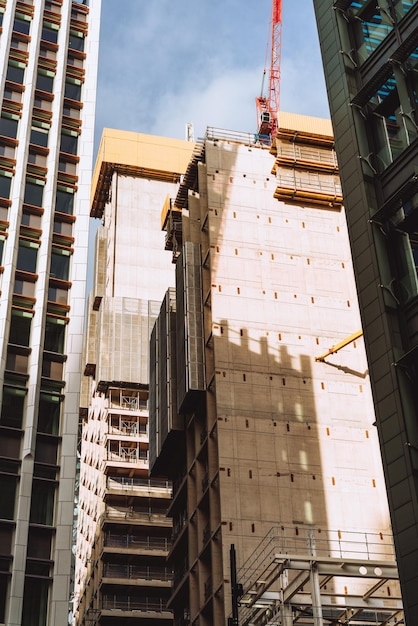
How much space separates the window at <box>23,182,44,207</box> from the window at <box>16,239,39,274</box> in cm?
360

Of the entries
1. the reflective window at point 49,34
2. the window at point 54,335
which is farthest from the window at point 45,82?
the window at point 54,335

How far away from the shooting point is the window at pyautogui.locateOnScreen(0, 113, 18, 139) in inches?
2721

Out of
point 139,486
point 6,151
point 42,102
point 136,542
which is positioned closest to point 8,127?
point 6,151

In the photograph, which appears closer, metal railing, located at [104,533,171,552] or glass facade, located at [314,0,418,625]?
glass facade, located at [314,0,418,625]

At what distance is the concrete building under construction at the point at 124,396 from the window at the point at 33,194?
47.4m

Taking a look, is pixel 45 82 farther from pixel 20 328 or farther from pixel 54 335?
pixel 54 335

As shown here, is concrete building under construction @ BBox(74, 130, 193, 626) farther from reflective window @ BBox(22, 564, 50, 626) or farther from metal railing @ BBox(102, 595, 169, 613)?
reflective window @ BBox(22, 564, 50, 626)

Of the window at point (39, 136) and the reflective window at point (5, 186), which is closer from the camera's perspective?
the reflective window at point (5, 186)

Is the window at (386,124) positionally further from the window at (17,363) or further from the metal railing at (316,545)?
the metal railing at (316,545)

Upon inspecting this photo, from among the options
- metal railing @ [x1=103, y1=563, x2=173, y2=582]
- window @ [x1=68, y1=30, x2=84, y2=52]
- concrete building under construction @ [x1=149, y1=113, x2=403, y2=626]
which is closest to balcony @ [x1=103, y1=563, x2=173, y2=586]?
metal railing @ [x1=103, y1=563, x2=173, y2=582]

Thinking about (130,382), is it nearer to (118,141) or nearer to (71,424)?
(118,141)

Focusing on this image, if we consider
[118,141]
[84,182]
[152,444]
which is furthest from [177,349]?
[118,141]

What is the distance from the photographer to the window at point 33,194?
216ft

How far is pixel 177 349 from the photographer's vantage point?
3187 inches
